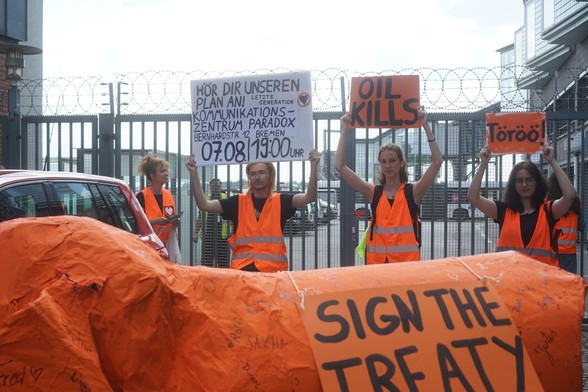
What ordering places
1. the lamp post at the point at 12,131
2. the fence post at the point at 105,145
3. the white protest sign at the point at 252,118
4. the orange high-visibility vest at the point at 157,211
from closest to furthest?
the white protest sign at the point at 252,118 < the orange high-visibility vest at the point at 157,211 < the fence post at the point at 105,145 < the lamp post at the point at 12,131

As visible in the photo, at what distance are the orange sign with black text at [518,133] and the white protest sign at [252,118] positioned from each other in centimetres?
189

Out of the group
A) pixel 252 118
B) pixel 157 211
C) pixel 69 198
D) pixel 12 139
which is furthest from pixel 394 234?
pixel 12 139

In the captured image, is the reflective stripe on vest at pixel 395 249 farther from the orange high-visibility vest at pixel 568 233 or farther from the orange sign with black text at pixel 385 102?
the orange high-visibility vest at pixel 568 233

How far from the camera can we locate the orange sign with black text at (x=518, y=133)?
6.29 metres

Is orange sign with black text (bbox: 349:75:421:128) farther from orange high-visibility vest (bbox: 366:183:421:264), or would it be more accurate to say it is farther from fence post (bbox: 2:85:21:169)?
fence post (bbox: 2:85:21:169)

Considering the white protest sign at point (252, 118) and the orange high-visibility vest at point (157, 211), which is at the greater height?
the white protest sign at point (252, 118)

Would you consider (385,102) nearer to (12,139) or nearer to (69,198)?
(69,198)

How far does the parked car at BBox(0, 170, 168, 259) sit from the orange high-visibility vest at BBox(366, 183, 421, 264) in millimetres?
1822

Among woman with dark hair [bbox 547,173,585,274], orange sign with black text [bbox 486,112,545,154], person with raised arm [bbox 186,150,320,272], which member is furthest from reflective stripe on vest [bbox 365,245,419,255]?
woman with dark hair [bbox 547,173,585,274]

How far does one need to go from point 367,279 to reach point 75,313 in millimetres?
1234

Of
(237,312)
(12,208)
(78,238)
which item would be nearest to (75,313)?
(78,238)

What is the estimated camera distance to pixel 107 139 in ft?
27.8

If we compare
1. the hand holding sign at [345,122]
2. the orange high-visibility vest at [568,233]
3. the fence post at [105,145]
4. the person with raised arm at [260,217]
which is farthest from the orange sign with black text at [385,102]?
the fence post at [105,145]

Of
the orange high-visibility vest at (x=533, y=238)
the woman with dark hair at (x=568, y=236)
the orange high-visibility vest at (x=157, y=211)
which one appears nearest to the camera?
the orange high-visibility vest at (x=533, y=238)
